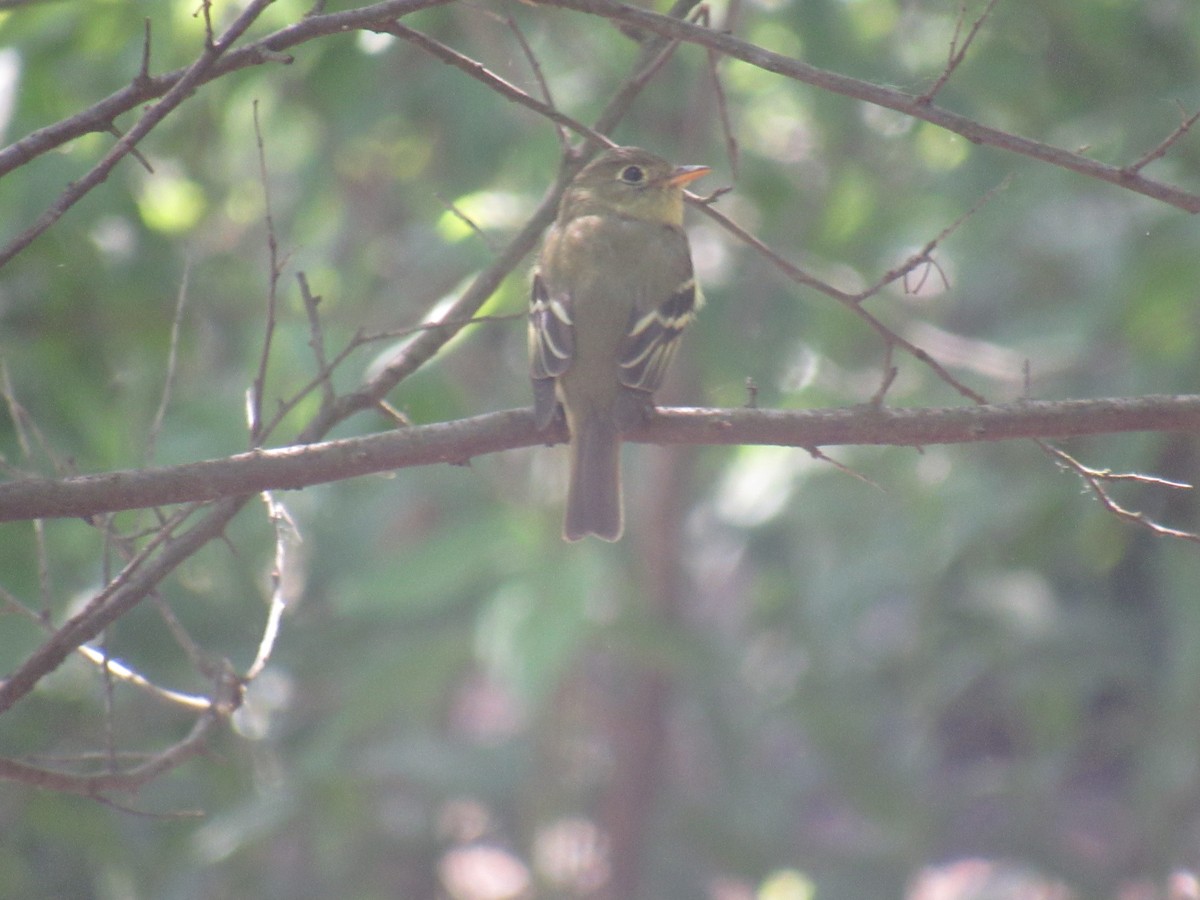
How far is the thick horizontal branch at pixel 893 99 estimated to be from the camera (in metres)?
2.14

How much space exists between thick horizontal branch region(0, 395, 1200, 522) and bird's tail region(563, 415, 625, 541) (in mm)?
1049

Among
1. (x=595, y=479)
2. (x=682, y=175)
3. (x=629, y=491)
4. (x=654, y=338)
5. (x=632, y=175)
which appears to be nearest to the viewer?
(x=595, y=479)

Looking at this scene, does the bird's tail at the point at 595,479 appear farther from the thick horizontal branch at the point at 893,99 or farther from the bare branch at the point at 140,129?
the bare branch at the point at 140,129

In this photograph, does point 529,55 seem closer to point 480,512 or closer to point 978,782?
point 480,512

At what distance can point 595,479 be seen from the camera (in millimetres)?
3594

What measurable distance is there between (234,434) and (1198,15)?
10.3ft

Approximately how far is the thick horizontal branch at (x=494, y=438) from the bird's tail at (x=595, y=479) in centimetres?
105

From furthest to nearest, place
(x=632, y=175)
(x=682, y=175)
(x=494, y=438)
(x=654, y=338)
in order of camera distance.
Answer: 1. (x=632, y=175)
2. (x=682, y=175)
3. (x=654, y=338)
4. (x=494, y=438)

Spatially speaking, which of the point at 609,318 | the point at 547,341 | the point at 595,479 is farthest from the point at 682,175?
the point at 595,479

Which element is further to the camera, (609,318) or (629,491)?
(629,491)

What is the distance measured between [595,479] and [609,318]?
1.62ft

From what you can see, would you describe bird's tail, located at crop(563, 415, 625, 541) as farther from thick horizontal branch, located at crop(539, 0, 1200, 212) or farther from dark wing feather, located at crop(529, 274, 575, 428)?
thick horizontal branch, located at crop(539, 0, 1200, 212)

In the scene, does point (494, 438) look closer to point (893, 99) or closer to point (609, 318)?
point (893, 99)

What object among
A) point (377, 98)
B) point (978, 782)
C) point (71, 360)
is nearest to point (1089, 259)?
point (978, 782)
